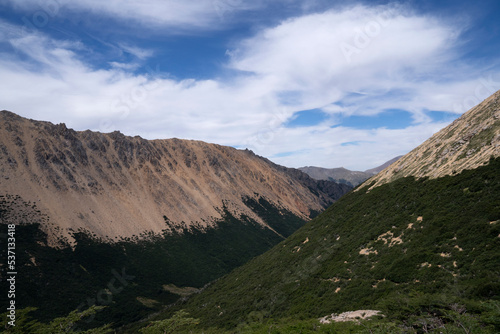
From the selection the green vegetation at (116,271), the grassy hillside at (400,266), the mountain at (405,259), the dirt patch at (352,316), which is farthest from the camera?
the green vegetation at (116,271)

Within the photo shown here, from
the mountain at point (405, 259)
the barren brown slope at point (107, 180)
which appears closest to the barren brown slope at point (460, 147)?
the mountain at point (405, 259)

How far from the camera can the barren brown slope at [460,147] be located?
40781 millimetres

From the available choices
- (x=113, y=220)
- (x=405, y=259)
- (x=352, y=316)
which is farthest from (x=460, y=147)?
(x=113, y=220)

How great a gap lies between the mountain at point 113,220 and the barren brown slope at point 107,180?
528 mm

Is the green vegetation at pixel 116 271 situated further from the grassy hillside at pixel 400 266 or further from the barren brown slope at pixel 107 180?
the grassy hillside at pixel 400 266

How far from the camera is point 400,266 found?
3197cm

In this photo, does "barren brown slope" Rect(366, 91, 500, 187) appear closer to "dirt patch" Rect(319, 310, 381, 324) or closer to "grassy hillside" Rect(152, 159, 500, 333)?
"grassy hillside" Rect(152, 159, 500, 333)

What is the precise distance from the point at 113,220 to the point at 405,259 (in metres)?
122

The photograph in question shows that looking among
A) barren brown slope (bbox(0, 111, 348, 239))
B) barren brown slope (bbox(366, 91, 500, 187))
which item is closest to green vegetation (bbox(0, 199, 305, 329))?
barren brown slope (bbox(0, 111, 348, 239))

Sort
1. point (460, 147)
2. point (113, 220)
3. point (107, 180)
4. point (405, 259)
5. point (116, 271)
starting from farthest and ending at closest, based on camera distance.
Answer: point (107, 180)
point (113, 220)
point (116, 271)
point (460, 147)
point (405, 259)

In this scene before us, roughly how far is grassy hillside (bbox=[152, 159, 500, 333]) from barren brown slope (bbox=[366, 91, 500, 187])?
3.04 metres

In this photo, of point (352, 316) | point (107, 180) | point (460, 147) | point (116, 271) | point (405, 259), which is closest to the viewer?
point (352, 316)

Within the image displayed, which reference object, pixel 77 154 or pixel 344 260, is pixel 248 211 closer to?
pixel 77 154

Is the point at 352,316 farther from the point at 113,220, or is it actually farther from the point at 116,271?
the point at 113,220
